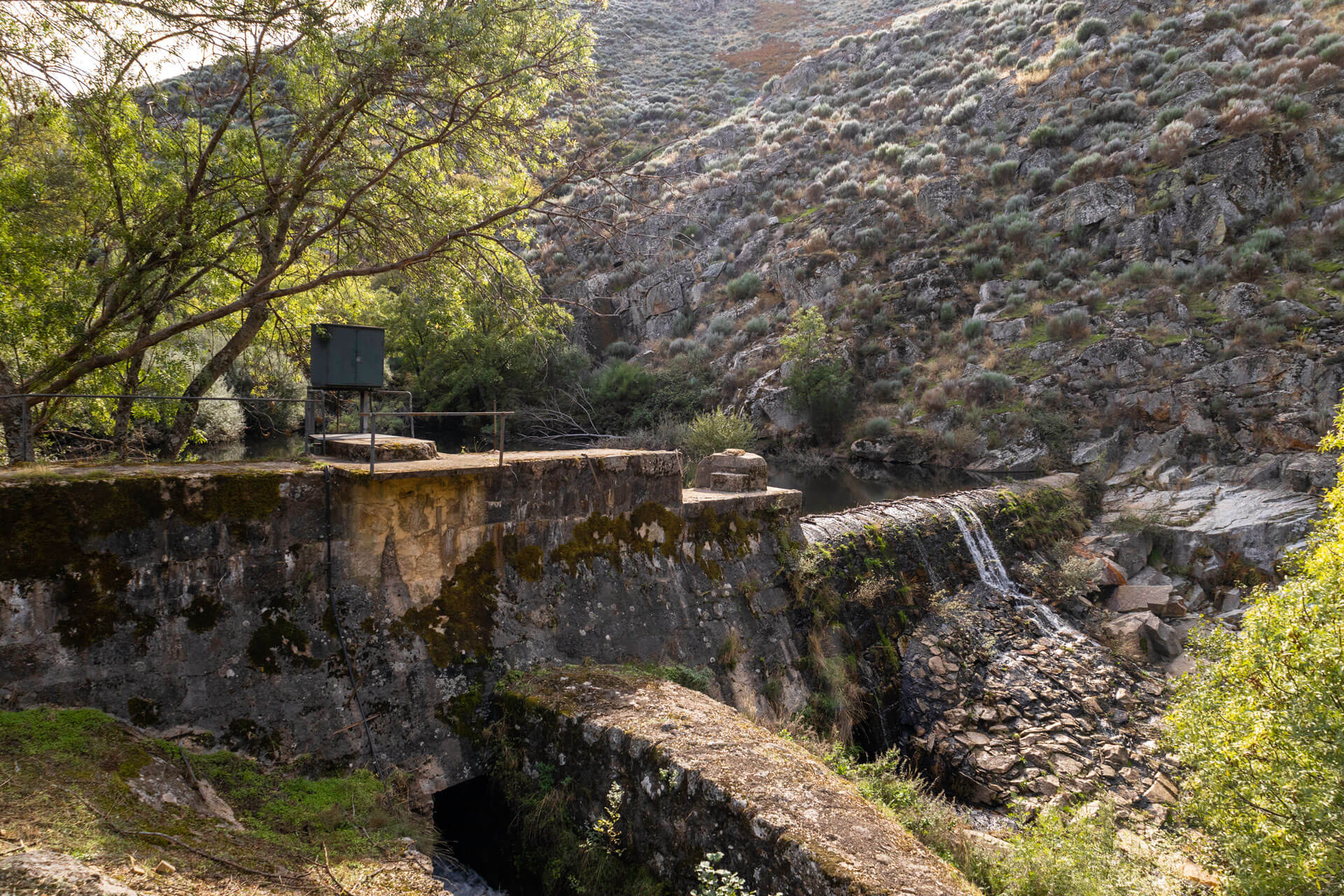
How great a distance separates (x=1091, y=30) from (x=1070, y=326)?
23.7m

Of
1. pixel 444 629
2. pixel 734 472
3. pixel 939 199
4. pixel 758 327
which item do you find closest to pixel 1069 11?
pixel 939 199

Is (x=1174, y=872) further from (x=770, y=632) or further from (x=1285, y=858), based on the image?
(x=770, y=632)

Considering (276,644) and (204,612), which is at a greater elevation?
(204,612)

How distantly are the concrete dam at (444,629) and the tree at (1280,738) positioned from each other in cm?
243

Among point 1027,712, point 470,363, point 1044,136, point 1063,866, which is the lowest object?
point 1027,712

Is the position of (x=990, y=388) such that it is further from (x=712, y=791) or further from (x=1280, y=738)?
(x=712, y=791)

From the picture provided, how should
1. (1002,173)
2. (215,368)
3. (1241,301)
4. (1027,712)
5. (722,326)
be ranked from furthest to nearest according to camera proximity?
(722,326) → (1002,173) → (1241,301) → (1027,712) → (215,368)

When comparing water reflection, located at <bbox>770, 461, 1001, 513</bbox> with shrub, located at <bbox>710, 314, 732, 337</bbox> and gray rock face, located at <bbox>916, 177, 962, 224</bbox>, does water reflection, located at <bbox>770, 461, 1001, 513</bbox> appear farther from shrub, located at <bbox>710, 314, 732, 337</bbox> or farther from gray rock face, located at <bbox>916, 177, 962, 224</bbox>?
gray rock face, located at <bbox>916, 177, 962, 224</bbox>

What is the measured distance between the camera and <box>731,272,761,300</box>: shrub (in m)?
36.2

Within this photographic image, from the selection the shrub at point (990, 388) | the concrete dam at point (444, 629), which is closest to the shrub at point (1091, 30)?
the shrub at point (990, 388)

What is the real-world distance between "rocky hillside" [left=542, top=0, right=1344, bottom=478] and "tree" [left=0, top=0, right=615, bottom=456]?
1569 millimetres

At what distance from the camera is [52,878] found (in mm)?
2658

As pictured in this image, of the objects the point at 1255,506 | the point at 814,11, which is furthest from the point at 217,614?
the point at 814,11

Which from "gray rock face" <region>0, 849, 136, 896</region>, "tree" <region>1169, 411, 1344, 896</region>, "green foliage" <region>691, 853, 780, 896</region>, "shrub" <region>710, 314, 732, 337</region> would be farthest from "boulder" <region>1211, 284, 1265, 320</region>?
"gray rock face" <region>0, 849, 136, 896</region>
